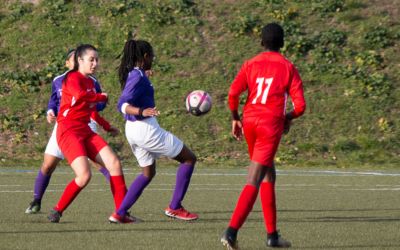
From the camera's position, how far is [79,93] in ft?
38.9

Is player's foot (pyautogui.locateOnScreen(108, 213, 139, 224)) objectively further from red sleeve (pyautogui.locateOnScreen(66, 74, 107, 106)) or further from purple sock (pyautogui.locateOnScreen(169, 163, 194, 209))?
red sleeve (pyautogui.locateOnScreen(66, 74, 107, 106))

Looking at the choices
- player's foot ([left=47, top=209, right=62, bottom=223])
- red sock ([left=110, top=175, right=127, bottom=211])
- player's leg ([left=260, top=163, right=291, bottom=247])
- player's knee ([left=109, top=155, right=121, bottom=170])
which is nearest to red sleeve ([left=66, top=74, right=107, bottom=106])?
player's knee ([left=109, top=155, right=121, bottom=170])

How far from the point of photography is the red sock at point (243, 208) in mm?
9480

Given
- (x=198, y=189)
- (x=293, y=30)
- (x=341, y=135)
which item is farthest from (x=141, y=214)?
(x=293, y=30)

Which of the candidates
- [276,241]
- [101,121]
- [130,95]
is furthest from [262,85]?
[101,121]

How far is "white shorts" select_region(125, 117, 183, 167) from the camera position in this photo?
40.0ft

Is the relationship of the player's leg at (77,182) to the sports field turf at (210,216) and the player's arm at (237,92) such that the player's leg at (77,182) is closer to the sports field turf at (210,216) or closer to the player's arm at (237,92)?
the sports field turf at (210,216)

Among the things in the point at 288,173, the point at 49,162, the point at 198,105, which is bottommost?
the point at 288,173

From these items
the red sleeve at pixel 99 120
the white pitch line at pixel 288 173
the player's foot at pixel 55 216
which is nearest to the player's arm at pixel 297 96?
the player's foot at pixel 55 216

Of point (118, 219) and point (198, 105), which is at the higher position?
point (198, 105)

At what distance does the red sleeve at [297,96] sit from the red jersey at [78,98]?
9.08ft

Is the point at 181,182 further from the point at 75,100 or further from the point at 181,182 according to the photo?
the point at 75,100

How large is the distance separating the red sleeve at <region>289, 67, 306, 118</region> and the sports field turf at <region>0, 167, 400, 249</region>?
45.3 inches

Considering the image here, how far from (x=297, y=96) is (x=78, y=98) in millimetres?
2964
